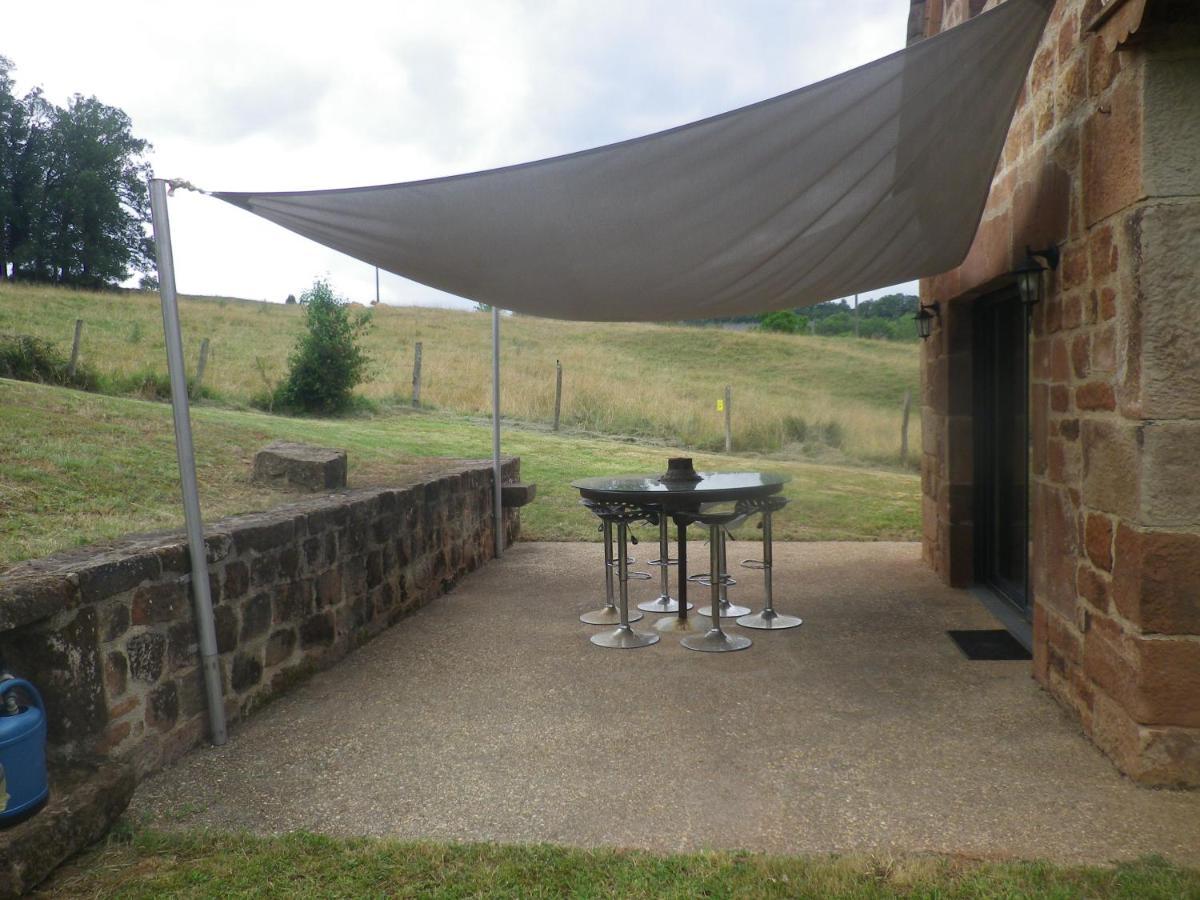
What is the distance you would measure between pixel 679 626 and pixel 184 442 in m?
2.72

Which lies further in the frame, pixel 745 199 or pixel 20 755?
pixel 745 199

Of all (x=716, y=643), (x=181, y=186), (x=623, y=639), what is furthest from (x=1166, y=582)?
(x=181, y=186)

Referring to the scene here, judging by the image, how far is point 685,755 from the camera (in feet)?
9.86

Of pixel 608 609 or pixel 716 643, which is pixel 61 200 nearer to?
pixel 608 609

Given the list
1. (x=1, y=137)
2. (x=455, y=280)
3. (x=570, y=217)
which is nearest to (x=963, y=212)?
(x=570, y=217)

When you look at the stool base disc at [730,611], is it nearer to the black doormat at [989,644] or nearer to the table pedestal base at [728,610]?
Result: the table pedestal base at [728,610]

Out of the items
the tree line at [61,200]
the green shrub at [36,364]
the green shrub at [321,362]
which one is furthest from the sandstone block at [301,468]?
the tree line at [61,200]

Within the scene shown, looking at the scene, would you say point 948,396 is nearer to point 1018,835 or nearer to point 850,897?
point 1018,835

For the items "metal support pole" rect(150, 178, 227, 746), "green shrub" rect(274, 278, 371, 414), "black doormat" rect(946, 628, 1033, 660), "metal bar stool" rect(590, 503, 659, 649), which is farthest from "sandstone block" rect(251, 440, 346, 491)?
"green shrub" rect(274, 278, 371, 414)

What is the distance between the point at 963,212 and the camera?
3.88 metres

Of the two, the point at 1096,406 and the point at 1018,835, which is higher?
the point at 1096,406

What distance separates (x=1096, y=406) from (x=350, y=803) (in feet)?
9.14

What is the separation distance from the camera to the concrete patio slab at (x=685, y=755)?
2.46m

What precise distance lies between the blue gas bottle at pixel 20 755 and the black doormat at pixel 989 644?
12.1 ft
